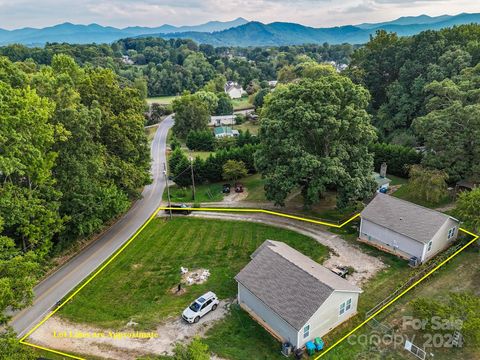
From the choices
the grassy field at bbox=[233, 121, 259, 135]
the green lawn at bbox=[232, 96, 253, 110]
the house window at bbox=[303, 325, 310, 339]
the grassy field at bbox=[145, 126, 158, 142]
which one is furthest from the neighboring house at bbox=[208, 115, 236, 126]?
the house window at bbox=[303, 325, 310, 339]

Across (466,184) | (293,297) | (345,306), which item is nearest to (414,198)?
(466,184)

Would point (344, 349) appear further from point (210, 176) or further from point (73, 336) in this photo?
point (210, 176)

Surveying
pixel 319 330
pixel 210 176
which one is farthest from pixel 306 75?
pixel 319 330

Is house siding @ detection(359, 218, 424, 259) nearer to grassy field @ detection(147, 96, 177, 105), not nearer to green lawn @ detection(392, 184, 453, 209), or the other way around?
green lawn @ detection(392, 184, 453, 209)

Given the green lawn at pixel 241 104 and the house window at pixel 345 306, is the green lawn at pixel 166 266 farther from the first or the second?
the green lawn at pixel 241 104

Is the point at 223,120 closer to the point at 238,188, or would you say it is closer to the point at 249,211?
the point at 238,188
